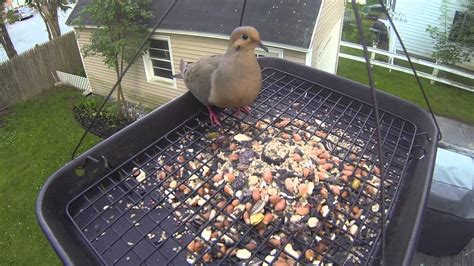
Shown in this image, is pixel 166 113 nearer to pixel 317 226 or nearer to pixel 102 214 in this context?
pixel 102 214

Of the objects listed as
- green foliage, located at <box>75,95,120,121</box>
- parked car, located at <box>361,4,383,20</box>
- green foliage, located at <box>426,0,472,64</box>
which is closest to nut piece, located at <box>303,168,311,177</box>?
green foliage, located at <box>75,95,120,121</box>

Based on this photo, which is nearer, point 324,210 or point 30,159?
point 324,210

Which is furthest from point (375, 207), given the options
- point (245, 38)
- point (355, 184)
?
point (245, 38)

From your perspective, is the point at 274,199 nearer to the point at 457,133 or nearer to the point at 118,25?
the point at 118,25

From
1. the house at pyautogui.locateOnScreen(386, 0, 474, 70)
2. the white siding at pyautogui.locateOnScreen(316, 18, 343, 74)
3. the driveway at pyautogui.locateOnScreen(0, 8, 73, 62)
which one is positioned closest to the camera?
the white siding at pyautogui.locateOnScreen(316, 18, 343, 74)

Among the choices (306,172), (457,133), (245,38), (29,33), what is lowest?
(457,133)

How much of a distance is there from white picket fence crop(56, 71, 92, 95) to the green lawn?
23.0 feet

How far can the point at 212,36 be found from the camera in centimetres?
641

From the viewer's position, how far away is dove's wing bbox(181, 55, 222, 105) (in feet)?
Result: 6.14

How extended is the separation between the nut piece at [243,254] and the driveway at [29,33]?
45.9 feet

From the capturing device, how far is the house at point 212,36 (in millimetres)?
5730

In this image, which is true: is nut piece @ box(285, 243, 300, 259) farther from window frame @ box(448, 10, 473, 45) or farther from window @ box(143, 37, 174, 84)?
window frame @ box(448, 10, 473, 45)

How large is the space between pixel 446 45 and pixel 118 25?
26.6ft

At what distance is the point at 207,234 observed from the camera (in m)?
1.32
